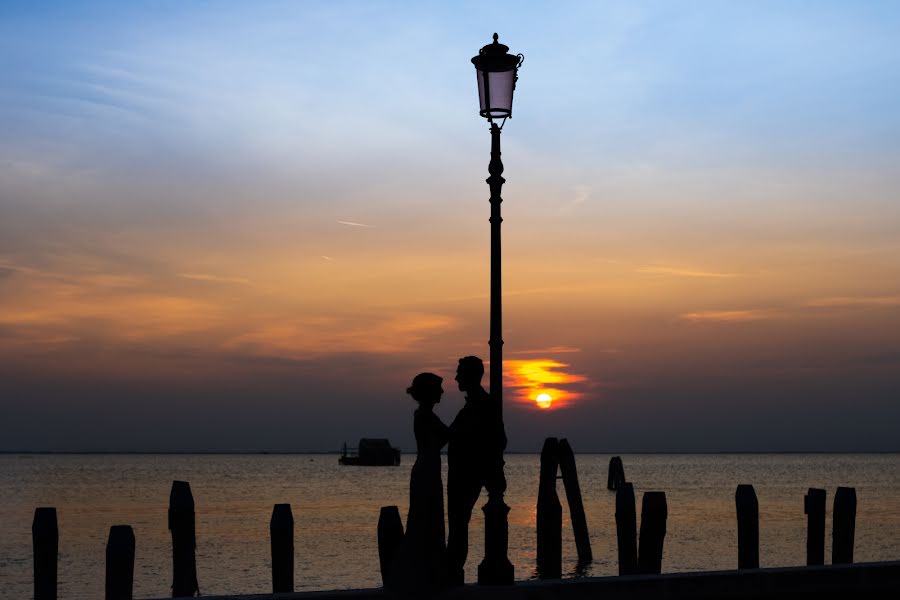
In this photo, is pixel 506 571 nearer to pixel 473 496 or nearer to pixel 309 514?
pixel 473 496

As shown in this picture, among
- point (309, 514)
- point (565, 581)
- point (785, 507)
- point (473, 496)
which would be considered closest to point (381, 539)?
point (473, 496)

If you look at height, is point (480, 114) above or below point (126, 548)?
above

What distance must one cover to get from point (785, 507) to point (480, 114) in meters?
66.2

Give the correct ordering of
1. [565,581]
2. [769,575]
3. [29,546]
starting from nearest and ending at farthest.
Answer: [565,581]
[769,575]
[29,546]

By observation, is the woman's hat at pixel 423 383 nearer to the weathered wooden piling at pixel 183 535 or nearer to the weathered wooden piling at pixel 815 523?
the weathered wooden piling at pixel 183 535

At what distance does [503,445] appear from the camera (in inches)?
406

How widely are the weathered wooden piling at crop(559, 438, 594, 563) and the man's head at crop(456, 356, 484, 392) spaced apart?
16050mm

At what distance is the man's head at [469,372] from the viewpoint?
10.2m

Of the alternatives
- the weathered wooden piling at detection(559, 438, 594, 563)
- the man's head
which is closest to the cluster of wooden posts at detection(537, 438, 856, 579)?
the man's head

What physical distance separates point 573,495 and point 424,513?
69.1ft

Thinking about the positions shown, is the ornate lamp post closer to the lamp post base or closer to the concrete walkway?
the lamp post base

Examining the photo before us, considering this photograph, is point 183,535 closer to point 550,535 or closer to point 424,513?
point 550,535

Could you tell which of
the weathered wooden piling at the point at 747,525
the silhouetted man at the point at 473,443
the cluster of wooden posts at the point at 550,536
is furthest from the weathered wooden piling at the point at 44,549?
the weathered wooden piling at the point at 747,525

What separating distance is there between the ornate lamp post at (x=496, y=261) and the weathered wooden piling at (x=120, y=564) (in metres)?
3.80
